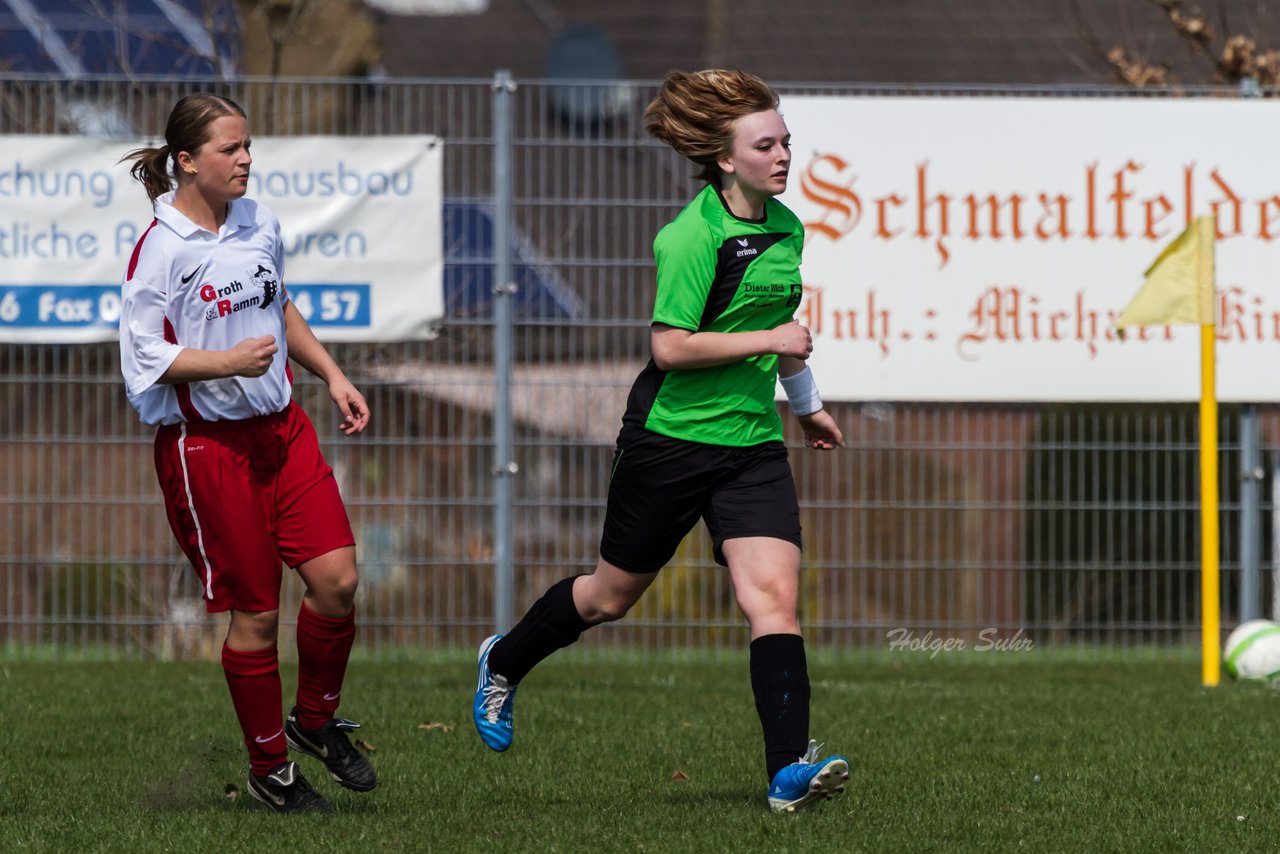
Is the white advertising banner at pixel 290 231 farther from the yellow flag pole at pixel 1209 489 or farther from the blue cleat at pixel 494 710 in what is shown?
the blue cleat at pixel 494 710

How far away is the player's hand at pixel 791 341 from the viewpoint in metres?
4.89

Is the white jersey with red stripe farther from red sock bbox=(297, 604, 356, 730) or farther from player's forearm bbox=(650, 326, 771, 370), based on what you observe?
player's forearm bbox=(650, 326, 771, 370)

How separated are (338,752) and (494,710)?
51 centimetres

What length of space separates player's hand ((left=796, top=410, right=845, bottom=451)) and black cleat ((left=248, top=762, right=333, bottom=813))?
1.66 metres

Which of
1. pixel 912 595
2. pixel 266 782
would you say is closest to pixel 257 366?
pixel 266 782

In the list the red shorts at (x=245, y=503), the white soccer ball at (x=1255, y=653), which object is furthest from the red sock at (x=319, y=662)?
the white soccer ball at (x=1255, y=653)

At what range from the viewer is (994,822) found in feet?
16.6

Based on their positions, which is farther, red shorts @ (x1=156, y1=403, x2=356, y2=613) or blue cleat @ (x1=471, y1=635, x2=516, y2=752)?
blue cleat @ (x1=471, y1=635, x2=516, y2=752)

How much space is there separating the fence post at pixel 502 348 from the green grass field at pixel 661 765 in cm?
51

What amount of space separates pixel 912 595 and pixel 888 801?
177 inches

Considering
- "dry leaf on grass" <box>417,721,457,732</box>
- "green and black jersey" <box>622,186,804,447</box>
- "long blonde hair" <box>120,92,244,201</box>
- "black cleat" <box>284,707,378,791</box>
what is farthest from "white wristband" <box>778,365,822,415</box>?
"dry leaf on grass" <box>417,721,457,732</box>

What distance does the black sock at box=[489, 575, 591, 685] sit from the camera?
556cm

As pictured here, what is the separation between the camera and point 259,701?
5156 mm

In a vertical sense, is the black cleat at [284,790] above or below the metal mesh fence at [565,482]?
below
